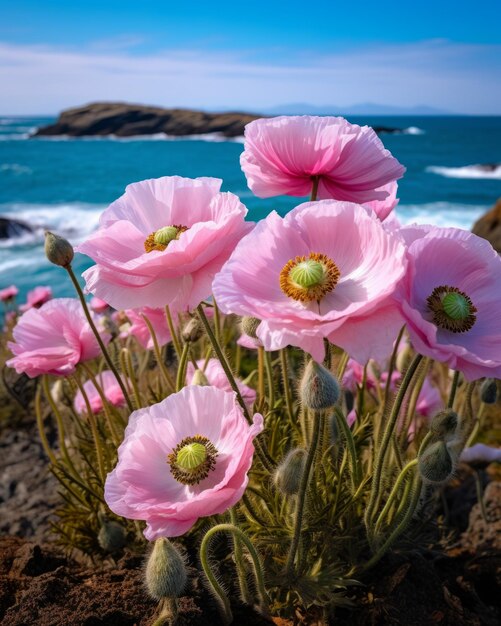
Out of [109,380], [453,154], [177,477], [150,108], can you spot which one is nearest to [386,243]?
[177,477]

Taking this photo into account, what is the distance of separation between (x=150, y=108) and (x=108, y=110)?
14.7ft

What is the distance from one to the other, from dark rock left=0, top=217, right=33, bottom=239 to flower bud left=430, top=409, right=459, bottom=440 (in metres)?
18.0

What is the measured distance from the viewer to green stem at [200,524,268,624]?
1.26 m

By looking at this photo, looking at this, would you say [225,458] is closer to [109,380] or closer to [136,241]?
[136,241]

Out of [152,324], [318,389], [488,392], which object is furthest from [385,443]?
[152,324]

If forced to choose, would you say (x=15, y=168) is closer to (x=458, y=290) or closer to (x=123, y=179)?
(x=123, y=179)

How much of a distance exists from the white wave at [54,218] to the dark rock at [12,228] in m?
0.14

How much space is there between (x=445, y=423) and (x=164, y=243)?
2.57ft

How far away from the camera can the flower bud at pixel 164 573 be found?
1312 millimetres

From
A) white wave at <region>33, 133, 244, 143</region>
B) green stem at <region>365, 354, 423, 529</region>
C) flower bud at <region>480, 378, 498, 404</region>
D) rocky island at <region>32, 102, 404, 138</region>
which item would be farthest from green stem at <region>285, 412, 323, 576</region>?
rocky island at <region>32, 102, 404, 138</region>

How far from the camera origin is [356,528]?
177cm

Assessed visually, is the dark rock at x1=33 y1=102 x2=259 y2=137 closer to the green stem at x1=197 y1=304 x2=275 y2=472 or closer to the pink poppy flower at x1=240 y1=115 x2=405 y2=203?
the pink poppy flower at x1=240 y1=115 x2=405 y2=203

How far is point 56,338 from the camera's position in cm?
211

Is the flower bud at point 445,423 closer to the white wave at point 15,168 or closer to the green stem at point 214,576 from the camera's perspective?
the green stem at point 214,576
